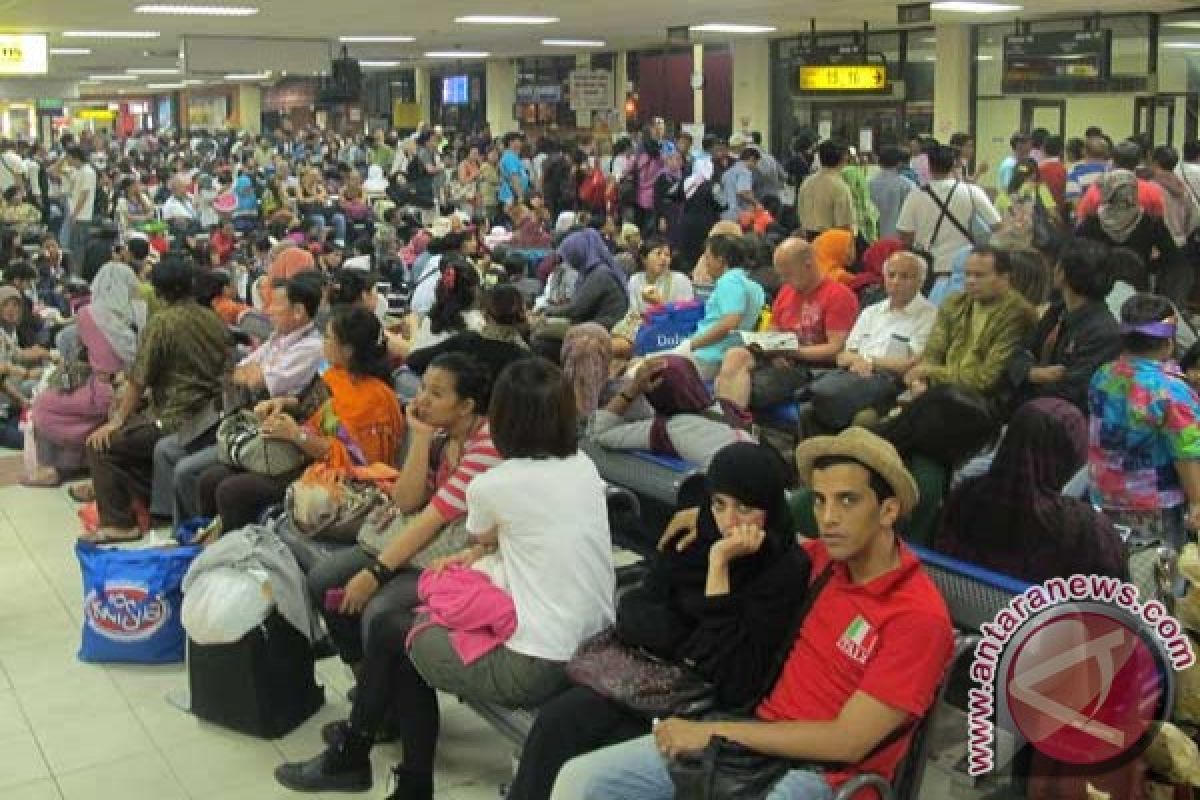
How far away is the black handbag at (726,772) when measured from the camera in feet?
10.4

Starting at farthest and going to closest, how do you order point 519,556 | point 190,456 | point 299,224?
point 299,224 → point 190,456 → point 519,556

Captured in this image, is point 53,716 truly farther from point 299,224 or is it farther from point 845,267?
point 299,224

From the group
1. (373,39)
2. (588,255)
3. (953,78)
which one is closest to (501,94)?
(373,39)

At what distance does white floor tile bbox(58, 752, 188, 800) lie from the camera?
15.0ft

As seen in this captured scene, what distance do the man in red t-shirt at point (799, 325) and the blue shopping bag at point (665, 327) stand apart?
121cm

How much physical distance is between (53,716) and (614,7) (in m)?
11.9

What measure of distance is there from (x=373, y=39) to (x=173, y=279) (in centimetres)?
1578

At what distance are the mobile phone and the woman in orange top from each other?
0.88m

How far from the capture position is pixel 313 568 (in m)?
4.87

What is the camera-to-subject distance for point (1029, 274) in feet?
21.1

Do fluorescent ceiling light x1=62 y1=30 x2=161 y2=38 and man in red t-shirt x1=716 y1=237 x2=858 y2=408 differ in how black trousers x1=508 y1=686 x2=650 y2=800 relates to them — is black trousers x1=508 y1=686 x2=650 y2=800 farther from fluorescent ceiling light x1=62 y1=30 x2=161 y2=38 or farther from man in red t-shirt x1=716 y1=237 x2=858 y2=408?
fluorescent ceiling light x1=62 y1=30 x2=161 y2=38

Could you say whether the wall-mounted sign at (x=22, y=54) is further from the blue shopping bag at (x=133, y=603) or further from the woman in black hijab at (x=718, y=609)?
the woman in black hijab at (x=718, y=609)

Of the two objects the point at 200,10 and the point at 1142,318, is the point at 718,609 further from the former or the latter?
the point at 200,10

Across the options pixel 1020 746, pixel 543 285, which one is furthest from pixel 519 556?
pixel 543 285
